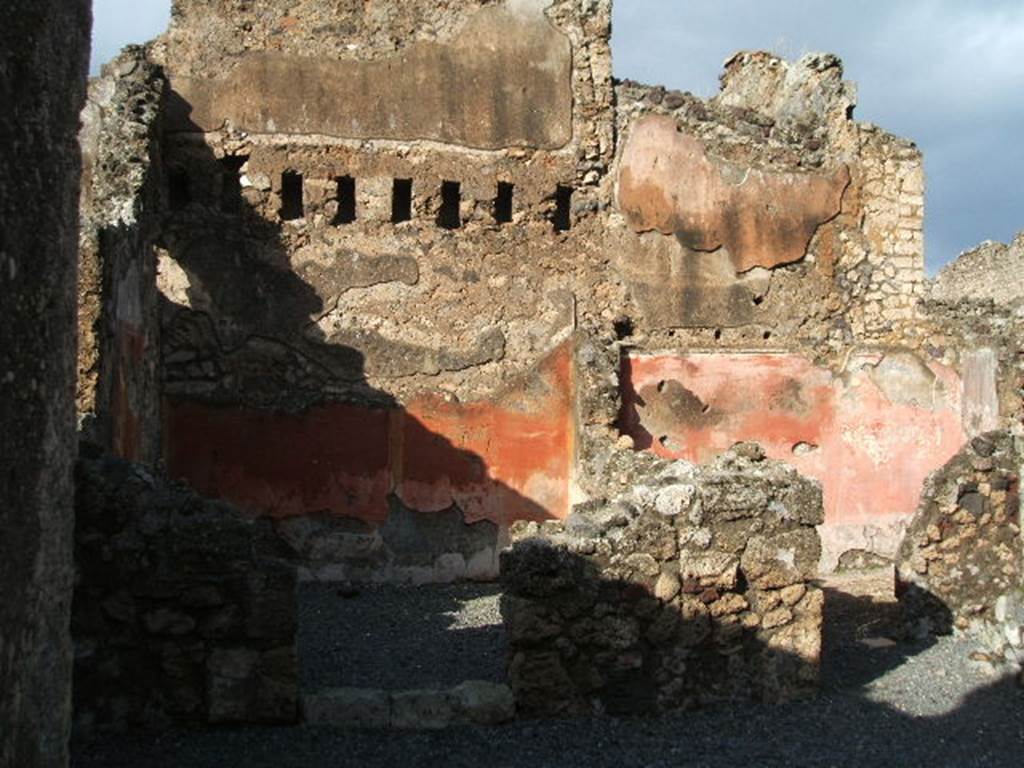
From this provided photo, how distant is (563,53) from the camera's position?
963 centimetres

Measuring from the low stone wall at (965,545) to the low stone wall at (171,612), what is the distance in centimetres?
377

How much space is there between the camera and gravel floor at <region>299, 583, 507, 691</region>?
5422mm

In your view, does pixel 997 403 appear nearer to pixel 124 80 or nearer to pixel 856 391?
pixel 856 391

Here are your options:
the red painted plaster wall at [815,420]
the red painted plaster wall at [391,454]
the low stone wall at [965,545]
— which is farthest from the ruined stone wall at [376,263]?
the low stone wall at [965,545]

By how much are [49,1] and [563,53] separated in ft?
24.1

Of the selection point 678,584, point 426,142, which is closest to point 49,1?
point 678,584

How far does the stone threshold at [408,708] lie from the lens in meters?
4.52

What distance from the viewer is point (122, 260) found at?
23.3 ft

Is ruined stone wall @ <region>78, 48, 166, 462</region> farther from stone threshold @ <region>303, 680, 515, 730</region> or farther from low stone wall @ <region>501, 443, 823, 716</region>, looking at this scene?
low stone wall @ <region>501, 443, 823, 716</region>

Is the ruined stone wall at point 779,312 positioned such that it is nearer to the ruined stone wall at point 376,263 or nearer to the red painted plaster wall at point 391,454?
the ruined stone wall at point 376,263

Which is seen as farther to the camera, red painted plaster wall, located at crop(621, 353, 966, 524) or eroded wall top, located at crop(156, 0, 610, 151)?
red painted plaster wall, located at crop(621, 353, 966, 524)

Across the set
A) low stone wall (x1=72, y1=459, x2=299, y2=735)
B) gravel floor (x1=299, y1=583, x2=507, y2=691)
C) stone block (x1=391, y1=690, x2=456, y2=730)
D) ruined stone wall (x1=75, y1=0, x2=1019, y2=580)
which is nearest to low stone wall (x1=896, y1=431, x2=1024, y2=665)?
gravel floor (x1=299, y1=583, x2=507, y2=691)

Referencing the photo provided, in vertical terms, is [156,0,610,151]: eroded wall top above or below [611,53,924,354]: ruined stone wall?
above

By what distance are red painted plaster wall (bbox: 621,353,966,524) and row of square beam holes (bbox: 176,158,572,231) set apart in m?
1.67
